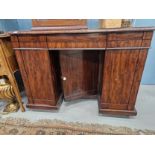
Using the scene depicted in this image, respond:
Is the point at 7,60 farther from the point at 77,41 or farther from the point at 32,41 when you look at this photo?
the point at 77,41

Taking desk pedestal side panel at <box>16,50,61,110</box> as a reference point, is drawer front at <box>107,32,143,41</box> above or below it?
above

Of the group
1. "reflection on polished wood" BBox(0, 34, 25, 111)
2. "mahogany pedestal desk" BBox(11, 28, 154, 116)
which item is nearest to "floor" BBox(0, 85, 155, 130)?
"mahogany pedestal desk" BBox(11, 28, 154, 116)

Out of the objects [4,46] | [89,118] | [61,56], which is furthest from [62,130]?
[4,46]

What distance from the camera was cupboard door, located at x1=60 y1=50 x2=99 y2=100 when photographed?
142 centimetres

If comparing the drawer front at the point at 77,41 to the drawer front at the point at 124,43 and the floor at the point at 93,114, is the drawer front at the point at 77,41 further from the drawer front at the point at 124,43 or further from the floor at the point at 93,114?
the floor at the point at 93,114

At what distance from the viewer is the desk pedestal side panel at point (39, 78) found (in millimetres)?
1269

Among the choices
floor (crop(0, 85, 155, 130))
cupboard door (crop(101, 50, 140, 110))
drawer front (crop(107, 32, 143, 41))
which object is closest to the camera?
drawer front (crop(107, 32, 143, 41))

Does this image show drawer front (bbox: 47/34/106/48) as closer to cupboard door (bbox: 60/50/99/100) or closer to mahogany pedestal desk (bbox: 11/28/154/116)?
mahogany pedestal desk (bbox: 11/28/154/116)

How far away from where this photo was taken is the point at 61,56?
1384mm

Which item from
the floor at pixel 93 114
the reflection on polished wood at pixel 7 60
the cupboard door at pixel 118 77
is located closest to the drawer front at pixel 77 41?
the cupboard door at pixel 118 77

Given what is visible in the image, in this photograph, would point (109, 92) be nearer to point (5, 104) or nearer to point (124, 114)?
point (124, 114)

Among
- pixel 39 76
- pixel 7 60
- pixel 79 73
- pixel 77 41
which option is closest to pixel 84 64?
pixel 79 73

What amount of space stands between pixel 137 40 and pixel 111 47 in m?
0.21
